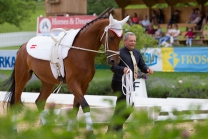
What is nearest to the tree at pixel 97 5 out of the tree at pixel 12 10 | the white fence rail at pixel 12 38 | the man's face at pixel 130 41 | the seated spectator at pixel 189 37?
the tree at pixel 12 10

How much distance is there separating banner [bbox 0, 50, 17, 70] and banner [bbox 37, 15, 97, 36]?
3.67 metres

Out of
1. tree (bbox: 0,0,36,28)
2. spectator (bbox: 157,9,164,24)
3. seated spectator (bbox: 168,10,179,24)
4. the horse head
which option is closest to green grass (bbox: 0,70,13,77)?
seated spectator (bbox: 168,10,179,24)

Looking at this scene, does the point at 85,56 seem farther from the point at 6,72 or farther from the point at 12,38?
the point at 12,38

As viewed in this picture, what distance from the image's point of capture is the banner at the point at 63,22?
20.2 metres

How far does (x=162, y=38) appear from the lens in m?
20.8

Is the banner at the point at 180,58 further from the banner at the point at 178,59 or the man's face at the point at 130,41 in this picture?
the man's face at the point at 130,41

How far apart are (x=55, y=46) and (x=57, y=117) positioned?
5.32 meters

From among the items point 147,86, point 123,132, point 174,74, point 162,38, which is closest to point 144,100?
point 147,86

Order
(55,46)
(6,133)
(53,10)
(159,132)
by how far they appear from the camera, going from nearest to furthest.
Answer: (6,133) < (159,132) < (55,46) < (53,10)

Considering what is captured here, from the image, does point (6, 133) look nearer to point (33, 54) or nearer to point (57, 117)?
point (57, 117)

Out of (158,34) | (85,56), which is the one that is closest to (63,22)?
(158,34)

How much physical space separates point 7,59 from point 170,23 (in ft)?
27.0

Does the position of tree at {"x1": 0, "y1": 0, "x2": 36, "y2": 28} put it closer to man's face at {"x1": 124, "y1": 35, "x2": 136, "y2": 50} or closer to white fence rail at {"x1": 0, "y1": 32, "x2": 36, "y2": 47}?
white fence rail at {"x1": 0, "y1": 32, "x2": 36, "y2": 47}

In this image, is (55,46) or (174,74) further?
(174,74)
